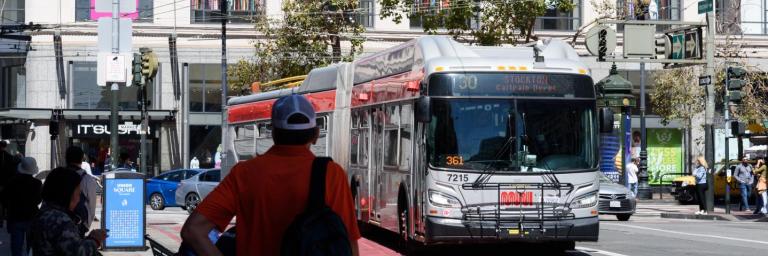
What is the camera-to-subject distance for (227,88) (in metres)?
45.0

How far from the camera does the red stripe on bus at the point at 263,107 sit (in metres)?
23.1

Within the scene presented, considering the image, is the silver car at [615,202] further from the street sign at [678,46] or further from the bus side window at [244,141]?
the bus side window at [244,141]

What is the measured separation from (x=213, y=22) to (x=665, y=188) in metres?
17.4

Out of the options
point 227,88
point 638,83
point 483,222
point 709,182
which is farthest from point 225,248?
point 638,83

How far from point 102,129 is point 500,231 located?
31457mm

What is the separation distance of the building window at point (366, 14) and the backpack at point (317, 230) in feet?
131

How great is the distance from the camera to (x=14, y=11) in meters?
44.8

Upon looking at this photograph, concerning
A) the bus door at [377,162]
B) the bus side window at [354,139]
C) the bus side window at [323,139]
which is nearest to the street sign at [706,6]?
the bus side window at [323,139]

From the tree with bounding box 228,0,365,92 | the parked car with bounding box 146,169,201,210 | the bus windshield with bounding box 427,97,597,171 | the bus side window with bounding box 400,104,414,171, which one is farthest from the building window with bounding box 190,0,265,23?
the bus windshield with bounding box 427,97,597,171

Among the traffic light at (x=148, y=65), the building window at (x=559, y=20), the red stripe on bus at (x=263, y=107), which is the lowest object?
the red stripe on bus at (x=263, y=107)

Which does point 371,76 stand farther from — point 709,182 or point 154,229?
point 709,182

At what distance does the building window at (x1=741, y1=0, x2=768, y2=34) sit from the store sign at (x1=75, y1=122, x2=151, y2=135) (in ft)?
69.8

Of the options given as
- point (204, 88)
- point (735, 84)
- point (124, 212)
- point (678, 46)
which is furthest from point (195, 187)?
point (124, 212)

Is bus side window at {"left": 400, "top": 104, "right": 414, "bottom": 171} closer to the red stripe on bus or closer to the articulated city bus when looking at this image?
the articulated city bus
